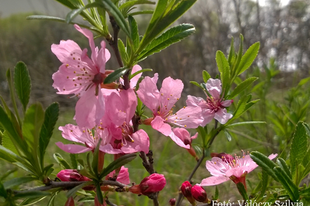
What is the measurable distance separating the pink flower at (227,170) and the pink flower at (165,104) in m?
0.14

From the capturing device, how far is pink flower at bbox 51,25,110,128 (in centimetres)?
56

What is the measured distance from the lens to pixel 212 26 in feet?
14.7

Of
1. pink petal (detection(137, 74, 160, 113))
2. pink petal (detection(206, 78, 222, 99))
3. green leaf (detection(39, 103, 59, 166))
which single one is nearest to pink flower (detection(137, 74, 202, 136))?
pink petal (detection(137, 74, 160, 113))

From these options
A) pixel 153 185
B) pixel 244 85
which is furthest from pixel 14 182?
pixel 244 85

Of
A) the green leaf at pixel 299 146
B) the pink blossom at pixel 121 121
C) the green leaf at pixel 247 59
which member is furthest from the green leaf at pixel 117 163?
the green leaf at pixel 247 59

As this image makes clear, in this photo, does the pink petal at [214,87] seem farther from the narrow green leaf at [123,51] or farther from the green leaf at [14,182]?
the green leaf at [14,182]

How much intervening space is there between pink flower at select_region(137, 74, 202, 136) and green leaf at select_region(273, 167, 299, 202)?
0.76 ft

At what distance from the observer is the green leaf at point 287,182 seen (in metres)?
0.53

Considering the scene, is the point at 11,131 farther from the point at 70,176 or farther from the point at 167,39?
the point at 167,39

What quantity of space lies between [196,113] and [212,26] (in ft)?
13.4

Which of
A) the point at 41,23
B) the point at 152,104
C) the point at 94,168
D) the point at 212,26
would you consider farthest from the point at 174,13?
the point at 41,23

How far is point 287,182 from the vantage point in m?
0.54

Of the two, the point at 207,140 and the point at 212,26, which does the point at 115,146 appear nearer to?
the point at 207,140

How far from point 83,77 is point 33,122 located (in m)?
0.24
